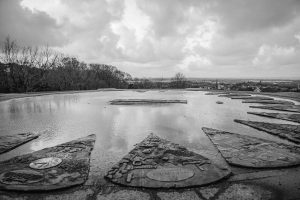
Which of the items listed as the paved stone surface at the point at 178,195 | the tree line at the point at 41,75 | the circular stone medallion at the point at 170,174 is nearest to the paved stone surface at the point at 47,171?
the circular stone medallion at the point at 170,174

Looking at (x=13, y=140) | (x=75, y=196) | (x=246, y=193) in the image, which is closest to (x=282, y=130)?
(x=246, y=193)

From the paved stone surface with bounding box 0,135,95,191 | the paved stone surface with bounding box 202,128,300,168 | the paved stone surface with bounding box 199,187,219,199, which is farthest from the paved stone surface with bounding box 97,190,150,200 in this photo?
the paved stone surface with bounding box 202,128,300,168

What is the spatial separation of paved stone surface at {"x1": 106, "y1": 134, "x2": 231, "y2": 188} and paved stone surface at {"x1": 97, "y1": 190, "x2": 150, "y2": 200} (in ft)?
0.67

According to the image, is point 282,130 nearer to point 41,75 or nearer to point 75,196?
point 75,196

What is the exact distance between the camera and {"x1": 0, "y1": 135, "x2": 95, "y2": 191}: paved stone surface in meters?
3.41

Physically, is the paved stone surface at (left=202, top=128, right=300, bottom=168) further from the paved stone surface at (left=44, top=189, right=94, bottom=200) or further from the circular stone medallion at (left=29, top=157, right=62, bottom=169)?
the circular stone medallion at (left=29, top=157, right=62, bottom=169)

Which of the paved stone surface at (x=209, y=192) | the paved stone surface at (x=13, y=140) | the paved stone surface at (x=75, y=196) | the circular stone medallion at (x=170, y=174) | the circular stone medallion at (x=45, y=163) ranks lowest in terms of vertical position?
the paved stone surface at (x=209, y=192)

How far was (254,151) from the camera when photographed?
4809mm

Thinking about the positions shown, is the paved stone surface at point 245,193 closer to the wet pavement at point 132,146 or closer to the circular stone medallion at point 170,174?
the wet pavement at point 132,146

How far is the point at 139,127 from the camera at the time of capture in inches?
291

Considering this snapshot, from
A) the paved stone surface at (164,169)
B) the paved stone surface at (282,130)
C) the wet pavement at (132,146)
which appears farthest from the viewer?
the paved stone surface at (282,130)

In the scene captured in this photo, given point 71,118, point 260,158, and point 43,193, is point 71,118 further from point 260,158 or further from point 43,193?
point 260,158

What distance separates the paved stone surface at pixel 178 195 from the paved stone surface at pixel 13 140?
3.73 meters

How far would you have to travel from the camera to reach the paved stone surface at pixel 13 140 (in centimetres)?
514
